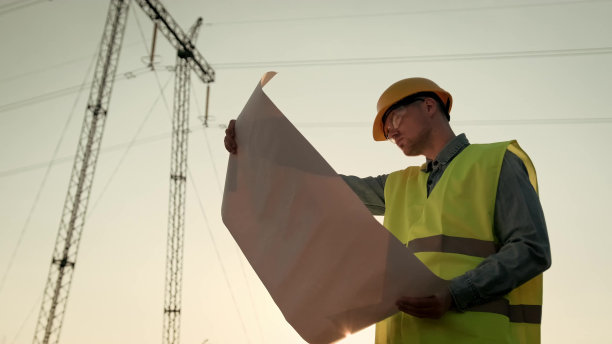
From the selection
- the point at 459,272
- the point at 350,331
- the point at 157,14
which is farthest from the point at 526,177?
the point at 157,14

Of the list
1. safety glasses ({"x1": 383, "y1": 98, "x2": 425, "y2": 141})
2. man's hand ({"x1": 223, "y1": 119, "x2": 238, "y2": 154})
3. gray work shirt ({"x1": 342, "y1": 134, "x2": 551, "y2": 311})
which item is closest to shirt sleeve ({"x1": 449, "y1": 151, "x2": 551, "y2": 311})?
gray work shirt ({"x1": 342, "y1": 134, "x2": 551, "y2": 311})

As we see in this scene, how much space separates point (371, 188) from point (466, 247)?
949 mm

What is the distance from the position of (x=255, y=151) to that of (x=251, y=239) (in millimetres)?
387

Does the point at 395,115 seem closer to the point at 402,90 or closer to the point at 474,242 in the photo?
the point at 402,90

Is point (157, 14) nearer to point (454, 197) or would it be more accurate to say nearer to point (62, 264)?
point (62, 264)

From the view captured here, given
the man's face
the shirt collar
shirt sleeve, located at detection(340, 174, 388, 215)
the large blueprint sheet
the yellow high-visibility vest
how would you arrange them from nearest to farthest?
1. the large blueprint sheet
2. the yellow high-visibility vest
3. the shirt collar
4. the man's face
5. shirt sleeve, located at detection(340, 174, 388, 215)

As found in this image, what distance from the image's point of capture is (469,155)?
202 cm

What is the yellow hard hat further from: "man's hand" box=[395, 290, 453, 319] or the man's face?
"man's hand" box=[395, 290, 453, 319]

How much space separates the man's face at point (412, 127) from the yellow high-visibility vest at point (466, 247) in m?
0.31

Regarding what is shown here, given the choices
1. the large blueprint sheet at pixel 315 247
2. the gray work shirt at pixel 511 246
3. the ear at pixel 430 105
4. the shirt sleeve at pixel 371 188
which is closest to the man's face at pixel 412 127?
the ear at pixel 430 105

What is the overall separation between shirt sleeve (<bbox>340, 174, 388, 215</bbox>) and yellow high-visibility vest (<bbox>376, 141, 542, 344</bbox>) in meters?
0.58

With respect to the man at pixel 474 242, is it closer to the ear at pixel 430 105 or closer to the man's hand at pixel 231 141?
the man's hand at pixel 231 141

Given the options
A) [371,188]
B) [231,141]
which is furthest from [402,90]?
[231,141]

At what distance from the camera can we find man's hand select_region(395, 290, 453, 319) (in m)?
1.55
